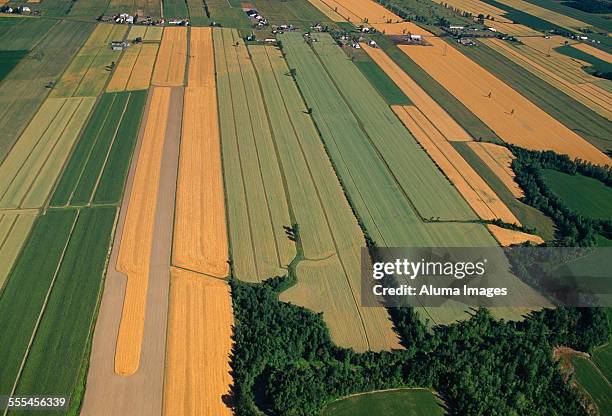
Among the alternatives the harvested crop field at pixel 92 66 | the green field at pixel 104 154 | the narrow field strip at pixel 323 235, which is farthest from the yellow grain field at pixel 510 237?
the harvested crop field at pixel 92 66

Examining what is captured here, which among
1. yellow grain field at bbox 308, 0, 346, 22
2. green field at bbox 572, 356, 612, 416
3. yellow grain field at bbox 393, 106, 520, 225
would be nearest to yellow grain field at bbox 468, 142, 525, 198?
yellow grain field at bbox 393, 106, 520, 225

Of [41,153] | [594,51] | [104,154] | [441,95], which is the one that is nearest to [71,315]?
[104,154]

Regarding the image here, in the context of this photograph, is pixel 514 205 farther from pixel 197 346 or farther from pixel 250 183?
pixel 197 346

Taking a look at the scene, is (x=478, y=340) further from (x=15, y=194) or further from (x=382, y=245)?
(x=15, y=194)

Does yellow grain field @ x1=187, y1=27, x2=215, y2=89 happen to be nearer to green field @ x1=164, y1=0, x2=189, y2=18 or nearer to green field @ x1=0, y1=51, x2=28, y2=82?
green field @ x1=164, y1=0, x2=189, y2=18

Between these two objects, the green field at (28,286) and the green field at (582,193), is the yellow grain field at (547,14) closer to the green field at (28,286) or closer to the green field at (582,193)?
the green field at (582,193)
